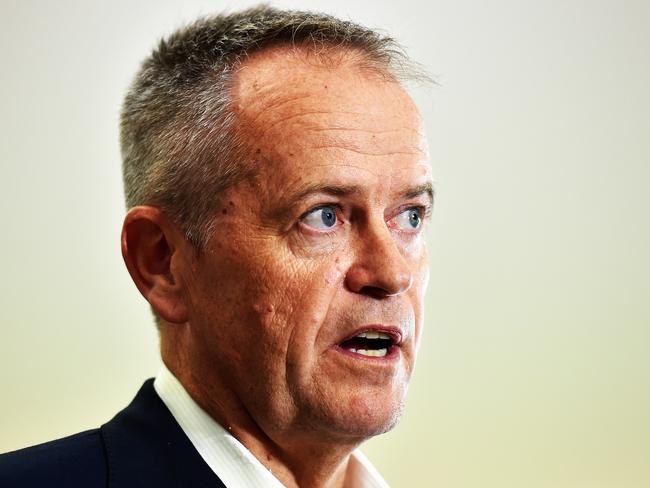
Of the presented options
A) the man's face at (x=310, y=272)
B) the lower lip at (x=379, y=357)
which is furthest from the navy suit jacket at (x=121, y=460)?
the lower lip at (x=379, y=357)

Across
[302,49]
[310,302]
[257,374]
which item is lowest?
[257,374]

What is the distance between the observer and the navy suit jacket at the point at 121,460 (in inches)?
66.0

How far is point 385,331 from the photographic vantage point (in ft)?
5.63

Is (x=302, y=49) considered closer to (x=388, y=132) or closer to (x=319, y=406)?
(x=388, y=132)

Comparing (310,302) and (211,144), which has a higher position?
(211,144)

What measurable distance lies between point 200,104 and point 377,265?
442mm

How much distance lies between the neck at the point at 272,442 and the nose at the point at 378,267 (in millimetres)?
276

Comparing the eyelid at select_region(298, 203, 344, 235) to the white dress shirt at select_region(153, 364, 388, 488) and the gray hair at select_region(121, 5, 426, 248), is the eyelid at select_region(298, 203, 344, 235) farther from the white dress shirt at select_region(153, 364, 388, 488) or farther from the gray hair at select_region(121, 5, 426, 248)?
the white dress shirt at select_region(153, 364, 388, 488)

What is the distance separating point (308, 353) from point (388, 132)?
42cm

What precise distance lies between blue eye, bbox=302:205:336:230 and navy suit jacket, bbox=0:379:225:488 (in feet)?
1.42

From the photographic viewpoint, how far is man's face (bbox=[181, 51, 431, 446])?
1680 millimetres

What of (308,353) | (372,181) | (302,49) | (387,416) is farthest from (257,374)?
(302,49)

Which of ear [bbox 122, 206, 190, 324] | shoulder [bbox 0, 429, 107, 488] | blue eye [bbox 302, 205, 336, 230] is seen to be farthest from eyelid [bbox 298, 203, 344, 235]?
shoulder [bbox 0, 429, 107, 488]

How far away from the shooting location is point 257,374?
5.57ft
